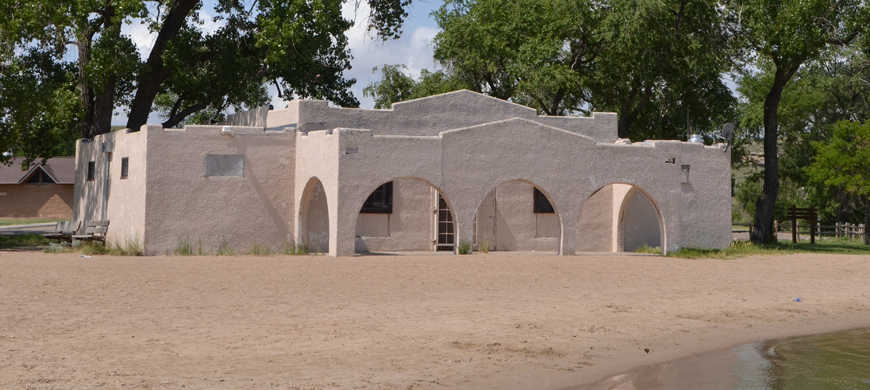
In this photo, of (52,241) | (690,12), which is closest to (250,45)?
(52,241)

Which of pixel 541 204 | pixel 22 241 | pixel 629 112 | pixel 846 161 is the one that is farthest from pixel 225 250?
pixel 846 161

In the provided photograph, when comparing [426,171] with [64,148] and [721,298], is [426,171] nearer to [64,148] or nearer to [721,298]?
[721,298]

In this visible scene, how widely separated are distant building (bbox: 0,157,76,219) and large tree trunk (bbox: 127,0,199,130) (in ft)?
79.4

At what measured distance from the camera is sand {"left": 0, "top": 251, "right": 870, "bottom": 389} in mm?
8969

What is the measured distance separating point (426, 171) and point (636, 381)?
1231 centimetres

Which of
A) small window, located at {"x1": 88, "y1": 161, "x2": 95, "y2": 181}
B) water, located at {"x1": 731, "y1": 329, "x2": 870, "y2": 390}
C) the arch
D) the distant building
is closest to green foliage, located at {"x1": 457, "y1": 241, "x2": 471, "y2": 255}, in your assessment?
the arch

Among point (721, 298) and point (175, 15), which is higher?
point (175, 15)

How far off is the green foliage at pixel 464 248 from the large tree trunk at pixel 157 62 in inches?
495

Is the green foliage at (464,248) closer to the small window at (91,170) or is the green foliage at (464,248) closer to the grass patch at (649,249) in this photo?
the grass patch at (649,249)

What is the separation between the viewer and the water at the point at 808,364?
10070 millimetres

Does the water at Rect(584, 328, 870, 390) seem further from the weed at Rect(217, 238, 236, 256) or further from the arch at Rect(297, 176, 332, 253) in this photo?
the arch at Rect(297, 176, 332, 253)

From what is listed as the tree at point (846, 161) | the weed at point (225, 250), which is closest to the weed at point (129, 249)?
the weed at point (225, 250)

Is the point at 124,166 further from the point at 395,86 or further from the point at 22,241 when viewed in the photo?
the point at 395,86

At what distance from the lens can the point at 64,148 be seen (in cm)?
6134
